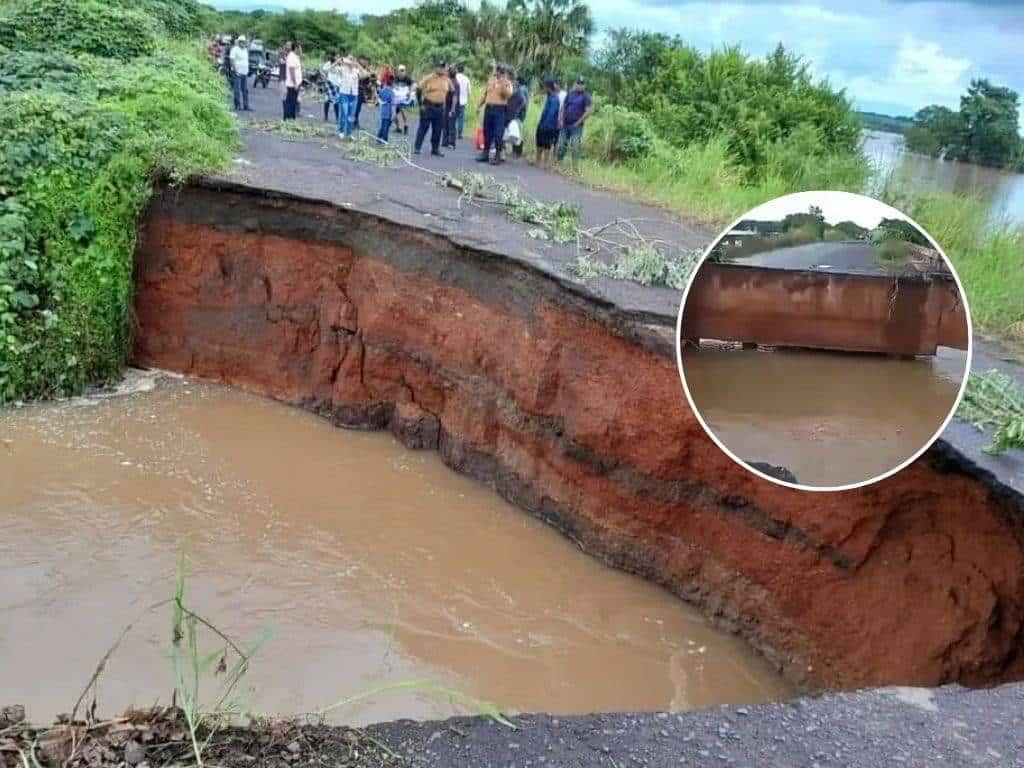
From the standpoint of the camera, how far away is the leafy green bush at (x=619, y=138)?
15555 mm

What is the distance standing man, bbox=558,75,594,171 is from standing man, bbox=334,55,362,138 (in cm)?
322

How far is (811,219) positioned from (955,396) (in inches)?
35.3

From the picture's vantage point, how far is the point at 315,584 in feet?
21.6

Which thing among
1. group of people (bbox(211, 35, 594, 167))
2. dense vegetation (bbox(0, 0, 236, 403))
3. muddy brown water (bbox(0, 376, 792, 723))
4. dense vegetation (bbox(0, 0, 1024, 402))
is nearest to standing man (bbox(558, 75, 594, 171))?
group of people (bbox(211, 35, 594, 167))

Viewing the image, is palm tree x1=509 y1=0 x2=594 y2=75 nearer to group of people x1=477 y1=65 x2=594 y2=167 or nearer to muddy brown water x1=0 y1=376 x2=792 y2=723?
group of people x1=477 y1=65 x2=594 y2=167

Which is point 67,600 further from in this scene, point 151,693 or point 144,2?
point 144,2

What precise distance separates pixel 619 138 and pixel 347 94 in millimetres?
4568

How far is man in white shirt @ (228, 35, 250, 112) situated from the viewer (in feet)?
52.9

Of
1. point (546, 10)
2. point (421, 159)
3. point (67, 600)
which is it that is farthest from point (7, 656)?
point (546, 10)

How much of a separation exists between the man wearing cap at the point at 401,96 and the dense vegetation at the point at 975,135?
8.44 metres

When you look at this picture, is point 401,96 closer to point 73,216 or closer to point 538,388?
point 73,216

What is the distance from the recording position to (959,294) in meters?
3.24

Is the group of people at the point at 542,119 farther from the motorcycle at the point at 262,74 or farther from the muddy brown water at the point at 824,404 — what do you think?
the muddy brown water at the point at 824,404

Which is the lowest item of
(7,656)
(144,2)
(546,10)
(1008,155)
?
(7,656)
